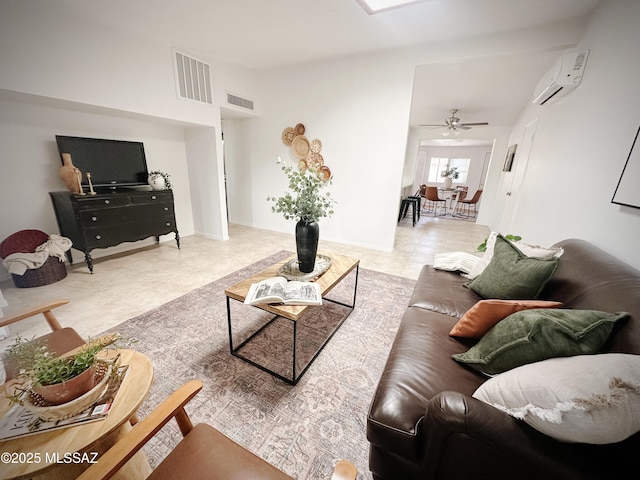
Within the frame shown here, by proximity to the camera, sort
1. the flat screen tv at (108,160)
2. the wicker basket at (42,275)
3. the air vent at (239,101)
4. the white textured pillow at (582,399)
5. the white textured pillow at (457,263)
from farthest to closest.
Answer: the air vent at (239,101) < the flat screen tv at (108,160) < the wicker basket at (42,275) < the white textured pillow at (457,263) < the white textured pillow at (582,399)

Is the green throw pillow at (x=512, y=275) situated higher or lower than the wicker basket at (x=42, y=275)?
higher

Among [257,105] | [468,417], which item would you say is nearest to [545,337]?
[468,417]

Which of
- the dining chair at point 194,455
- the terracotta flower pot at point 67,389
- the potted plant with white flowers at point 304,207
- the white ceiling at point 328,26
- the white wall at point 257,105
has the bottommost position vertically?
the dining chair at point 194,455

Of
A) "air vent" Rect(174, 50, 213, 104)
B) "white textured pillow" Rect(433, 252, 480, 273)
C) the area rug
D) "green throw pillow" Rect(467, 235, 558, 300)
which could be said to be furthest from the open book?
"air vent" Rect(174, 50, 213, 104)

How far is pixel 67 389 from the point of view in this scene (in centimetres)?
69

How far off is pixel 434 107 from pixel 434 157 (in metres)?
6.07

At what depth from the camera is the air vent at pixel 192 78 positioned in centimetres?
310

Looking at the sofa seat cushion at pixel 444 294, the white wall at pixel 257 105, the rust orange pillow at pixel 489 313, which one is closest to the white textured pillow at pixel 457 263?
the sofa seat cushion at pixel 444 294

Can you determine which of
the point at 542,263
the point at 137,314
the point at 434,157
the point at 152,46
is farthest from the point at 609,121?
the point at 434,157

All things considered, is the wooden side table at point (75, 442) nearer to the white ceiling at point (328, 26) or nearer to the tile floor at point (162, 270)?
the tile floor at point (162, 270)

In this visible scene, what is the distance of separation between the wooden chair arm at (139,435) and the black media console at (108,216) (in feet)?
9.54

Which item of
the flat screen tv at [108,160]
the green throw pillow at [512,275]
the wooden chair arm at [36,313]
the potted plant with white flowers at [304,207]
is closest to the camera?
the wooden chair arm at [36,313]

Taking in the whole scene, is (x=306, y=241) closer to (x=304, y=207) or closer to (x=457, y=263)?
(x=304, y=207)

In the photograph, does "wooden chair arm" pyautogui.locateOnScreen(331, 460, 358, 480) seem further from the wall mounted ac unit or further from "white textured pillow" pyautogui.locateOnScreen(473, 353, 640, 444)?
the wall mounted ac unit
